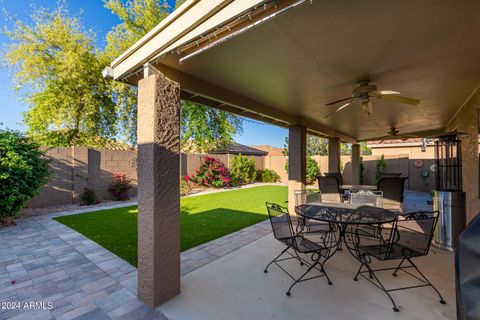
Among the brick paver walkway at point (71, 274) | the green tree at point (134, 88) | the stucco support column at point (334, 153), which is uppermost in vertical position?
the green tree at point (134, 88)

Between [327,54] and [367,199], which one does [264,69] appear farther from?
[367,199]

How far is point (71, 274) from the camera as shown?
3080mm

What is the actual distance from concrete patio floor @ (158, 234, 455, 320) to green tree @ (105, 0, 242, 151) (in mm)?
9258

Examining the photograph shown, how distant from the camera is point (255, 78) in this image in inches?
124

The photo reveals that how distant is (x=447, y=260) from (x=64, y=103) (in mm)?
14380

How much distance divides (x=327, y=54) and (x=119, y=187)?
852 cm

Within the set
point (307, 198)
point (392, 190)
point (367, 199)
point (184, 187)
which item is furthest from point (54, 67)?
point (392, 190)

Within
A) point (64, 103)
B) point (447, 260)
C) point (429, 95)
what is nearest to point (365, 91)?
point (429, 95)

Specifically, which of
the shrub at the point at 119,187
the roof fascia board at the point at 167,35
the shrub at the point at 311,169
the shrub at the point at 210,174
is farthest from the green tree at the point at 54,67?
the shrub at the point at 311,169

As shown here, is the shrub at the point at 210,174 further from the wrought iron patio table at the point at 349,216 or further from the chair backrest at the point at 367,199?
the wrought iron patio table at the point at 349,216

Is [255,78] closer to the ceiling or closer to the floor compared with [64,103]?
closer to the floor

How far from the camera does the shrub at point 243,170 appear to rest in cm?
1382

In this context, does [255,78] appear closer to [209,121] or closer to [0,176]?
[0,176]

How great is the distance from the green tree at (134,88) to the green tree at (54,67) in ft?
3.15
